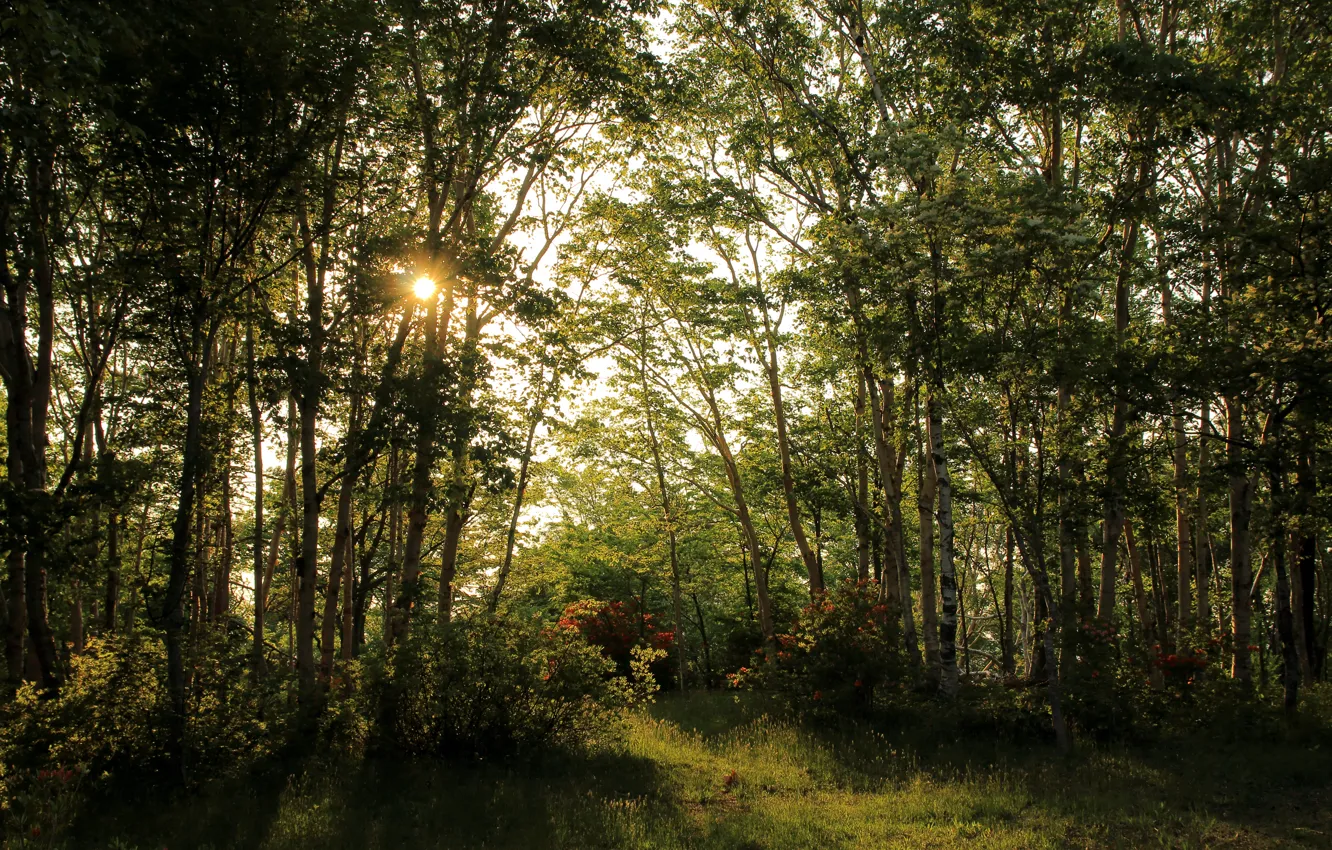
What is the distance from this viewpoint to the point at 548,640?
10.7m

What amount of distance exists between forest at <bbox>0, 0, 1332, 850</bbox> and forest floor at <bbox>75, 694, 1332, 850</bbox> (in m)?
0.07

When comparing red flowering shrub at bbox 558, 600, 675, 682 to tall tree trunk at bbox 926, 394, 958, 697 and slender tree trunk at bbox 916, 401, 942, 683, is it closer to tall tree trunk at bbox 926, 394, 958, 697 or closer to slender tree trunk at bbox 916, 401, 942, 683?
slender tree trunk at bbox 916, 401, 942, 683

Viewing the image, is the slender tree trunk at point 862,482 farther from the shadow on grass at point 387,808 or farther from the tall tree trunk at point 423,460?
the tall tree trunk at point 423,460

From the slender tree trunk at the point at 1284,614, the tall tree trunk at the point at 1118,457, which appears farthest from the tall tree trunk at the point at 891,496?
the slender tree trunk at the point at 1284,614

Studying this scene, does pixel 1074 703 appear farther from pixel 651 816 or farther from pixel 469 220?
pixel 469 220

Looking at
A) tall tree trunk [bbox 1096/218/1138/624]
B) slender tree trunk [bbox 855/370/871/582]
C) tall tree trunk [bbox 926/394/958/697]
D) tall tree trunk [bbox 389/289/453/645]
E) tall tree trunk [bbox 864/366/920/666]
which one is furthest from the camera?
slender tree trunk [bbox 855/370/871/582]

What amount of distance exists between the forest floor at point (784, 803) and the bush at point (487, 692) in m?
0.45

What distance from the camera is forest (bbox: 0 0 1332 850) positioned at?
7668 millimetres

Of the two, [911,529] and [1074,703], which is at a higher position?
[911,529]

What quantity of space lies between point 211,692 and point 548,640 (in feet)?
13.2

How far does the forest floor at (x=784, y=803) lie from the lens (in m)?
7.23

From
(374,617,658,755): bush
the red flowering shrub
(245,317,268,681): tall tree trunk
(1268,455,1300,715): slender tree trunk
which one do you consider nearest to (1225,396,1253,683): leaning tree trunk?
(1268,455,1300,715): slender tree trunk

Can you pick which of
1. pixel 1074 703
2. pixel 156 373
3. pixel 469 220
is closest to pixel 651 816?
pixel 1074 703

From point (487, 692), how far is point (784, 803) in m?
3.96
